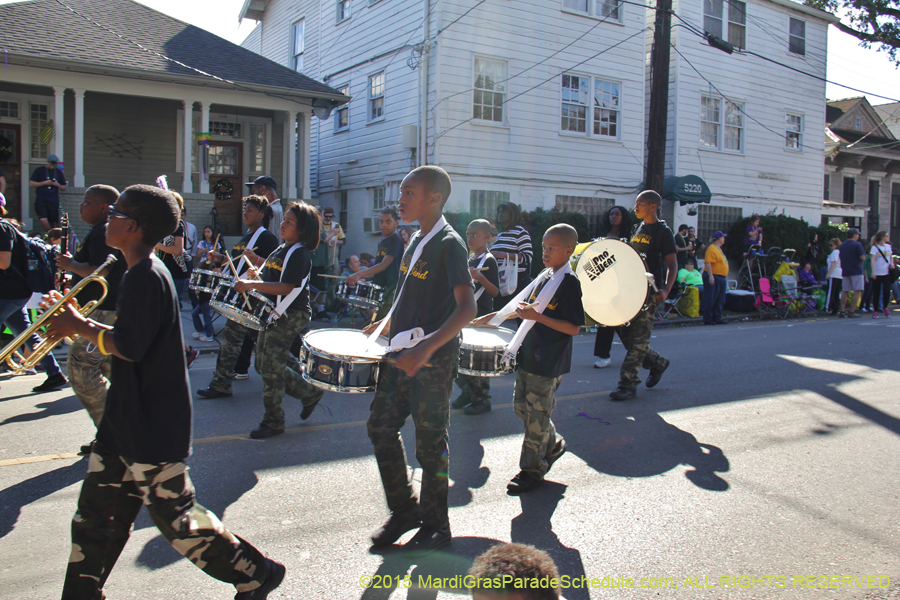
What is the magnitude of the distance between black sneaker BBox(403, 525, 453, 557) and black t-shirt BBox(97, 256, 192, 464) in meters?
1.39

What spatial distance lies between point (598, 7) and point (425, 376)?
59.8 ft

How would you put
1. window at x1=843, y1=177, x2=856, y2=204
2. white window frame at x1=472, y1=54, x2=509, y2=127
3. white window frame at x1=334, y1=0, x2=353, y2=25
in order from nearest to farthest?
1. white window frame at x1=472, y1=54, x2=509, y2=127
2. white window frame at x1=334, y1=0, x2=353, y2=25
3. window at x1=843, y1=177, x2=856, y2=204

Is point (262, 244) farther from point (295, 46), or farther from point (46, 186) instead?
point (295, 46)

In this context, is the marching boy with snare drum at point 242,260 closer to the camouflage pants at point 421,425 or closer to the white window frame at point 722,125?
the camouflage pants at point 421,425

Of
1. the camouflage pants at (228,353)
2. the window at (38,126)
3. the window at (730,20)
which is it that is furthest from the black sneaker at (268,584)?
the window at (730,20)

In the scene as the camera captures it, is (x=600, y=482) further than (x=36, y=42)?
No

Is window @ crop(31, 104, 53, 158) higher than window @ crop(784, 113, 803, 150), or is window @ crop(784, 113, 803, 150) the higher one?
window @ crop(784, 113, 803, 150)

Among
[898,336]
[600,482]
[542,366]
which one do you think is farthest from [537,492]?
[898,336]

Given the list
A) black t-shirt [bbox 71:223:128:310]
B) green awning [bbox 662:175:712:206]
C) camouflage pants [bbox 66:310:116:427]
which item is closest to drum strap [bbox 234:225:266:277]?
black t-shirt [bbox 71:223:128:310]

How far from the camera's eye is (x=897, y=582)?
11.2 ft

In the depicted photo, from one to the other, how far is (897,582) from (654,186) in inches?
472

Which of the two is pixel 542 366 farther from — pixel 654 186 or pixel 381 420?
pixel 654 186

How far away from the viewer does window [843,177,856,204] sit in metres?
29.9

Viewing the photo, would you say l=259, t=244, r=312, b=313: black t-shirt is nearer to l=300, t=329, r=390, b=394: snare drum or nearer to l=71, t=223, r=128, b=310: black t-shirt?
l=71, t=223, r=128, b=310: black t-shirt
